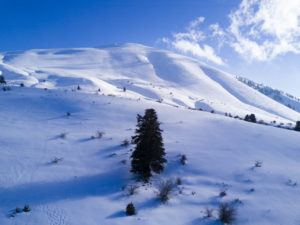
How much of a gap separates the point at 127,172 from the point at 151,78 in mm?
74558

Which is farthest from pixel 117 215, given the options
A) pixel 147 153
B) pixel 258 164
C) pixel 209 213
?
pixel 258 164

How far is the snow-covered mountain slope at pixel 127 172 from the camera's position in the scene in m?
6.36

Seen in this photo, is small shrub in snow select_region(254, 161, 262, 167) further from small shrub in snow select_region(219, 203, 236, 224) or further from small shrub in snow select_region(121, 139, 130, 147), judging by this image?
small shrub in snow select_region(121, 139, 130, 147)

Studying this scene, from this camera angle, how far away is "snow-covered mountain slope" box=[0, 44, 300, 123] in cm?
5388

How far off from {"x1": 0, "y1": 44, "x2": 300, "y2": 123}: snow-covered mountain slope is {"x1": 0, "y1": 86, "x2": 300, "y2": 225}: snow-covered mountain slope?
35.3 m

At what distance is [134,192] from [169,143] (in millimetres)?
5420

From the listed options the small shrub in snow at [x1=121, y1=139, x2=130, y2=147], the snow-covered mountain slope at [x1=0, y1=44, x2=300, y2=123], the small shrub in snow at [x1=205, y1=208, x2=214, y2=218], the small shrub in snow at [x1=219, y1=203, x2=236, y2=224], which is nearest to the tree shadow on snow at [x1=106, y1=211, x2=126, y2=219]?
the small shrub in snow at [x1=205, y1=208, x2=214, y2=218]

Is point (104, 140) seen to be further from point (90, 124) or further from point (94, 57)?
point (94, 57)

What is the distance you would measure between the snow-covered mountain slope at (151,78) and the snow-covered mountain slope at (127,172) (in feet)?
116

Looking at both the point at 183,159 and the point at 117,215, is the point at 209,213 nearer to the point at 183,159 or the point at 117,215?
the point at 117,215

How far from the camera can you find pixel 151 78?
80625 mm

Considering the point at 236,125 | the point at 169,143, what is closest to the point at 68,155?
the point at 169,143

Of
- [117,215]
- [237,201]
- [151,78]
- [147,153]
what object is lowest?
[117,215]

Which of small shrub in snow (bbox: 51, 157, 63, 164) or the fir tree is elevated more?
the fir tree
